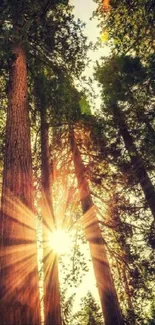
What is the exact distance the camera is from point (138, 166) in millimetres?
10414

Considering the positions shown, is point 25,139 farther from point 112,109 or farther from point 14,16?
point 112,109

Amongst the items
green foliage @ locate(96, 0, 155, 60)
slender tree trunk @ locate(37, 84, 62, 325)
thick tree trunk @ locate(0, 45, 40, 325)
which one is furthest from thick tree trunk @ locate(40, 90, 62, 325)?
green foliage @ locate(96, 0, 155, 60)

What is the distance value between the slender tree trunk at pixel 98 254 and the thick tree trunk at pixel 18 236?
4128mm

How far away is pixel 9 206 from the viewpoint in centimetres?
405

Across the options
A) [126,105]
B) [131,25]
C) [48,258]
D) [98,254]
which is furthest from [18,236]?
[131,25]

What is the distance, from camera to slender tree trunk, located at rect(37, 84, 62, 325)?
5.89 meters

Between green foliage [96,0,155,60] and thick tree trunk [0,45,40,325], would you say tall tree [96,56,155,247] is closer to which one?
green foliage [96,0,155,60]

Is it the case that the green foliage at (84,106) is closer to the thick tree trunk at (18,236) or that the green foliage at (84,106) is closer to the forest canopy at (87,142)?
the forest canopy at (87,142)

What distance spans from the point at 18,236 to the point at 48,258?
3.55 m

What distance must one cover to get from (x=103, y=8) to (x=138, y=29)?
86.7 inches

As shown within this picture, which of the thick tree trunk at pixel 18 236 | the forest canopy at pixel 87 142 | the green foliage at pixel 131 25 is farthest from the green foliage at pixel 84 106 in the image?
the thick tree trunk at pixel 18 236

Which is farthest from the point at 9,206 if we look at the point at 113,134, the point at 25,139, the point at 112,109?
the point at 112,109

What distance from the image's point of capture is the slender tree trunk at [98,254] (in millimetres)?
6973

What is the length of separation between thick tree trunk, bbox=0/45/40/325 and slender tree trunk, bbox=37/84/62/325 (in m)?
2.68
